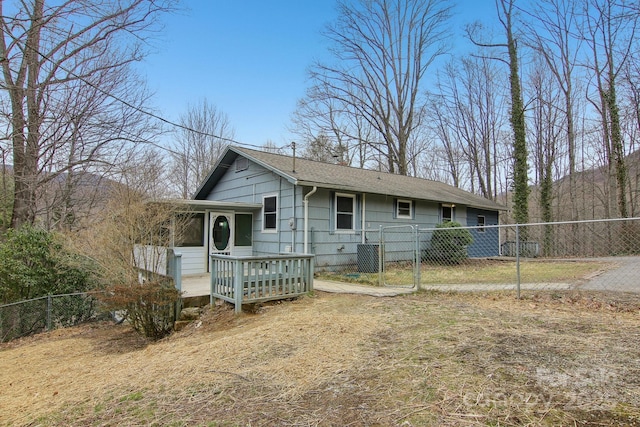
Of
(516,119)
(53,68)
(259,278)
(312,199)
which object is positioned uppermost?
(516,119)

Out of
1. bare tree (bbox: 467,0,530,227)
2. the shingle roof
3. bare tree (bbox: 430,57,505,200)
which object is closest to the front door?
the shingle roof

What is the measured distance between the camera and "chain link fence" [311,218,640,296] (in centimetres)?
754

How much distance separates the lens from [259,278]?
258 inches

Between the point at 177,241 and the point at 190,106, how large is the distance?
57.4ft

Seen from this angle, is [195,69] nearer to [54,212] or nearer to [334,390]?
[54,212]

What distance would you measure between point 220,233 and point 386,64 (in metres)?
18.2

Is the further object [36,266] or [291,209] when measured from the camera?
[291,209]

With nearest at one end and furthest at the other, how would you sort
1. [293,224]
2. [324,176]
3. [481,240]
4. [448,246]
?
[293,224] < [324,176] < [448,246] < [481,240]

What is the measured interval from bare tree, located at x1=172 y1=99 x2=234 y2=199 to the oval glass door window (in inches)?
498

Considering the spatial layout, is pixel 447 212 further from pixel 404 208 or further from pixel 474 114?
pixel 474 114

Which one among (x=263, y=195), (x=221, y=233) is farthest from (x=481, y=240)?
(x=221, y=233)

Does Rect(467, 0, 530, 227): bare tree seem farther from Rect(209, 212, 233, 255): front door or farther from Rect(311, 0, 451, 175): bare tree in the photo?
Rect(209, 212, 233, 255): front door

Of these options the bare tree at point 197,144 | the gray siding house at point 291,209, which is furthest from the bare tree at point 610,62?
the bare tree at point 197,144

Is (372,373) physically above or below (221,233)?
below
